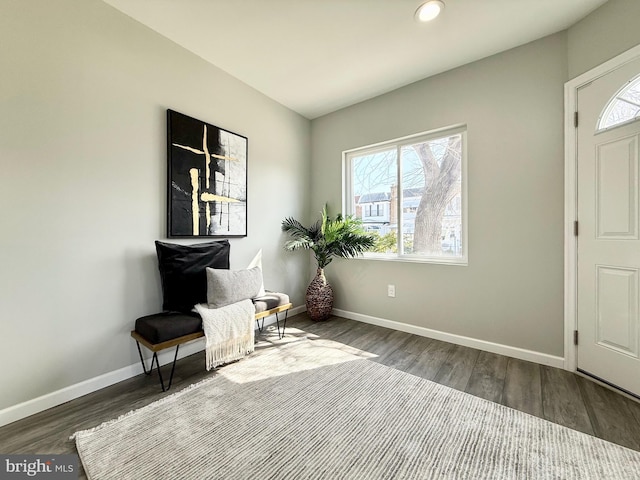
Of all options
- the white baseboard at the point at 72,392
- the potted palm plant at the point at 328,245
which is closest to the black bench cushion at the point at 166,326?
the white baseboard at the point at 72,392

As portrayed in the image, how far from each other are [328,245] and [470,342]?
69.6 inches

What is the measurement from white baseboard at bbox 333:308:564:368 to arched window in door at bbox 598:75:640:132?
1.79 meters

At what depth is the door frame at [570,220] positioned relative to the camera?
204 centimetres

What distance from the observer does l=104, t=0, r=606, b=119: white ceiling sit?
191cm

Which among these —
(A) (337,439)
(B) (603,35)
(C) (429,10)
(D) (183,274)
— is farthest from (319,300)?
(B) (603,35)

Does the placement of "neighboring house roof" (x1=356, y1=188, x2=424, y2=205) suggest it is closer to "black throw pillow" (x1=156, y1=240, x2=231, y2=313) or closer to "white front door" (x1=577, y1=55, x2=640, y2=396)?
"white front door" (x1=577, y1=55, x2=640, y2=396)

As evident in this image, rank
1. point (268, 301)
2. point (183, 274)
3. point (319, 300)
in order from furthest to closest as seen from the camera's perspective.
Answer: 1. point (319, 300)
2. point (268, 301)
3. point (183, 274)

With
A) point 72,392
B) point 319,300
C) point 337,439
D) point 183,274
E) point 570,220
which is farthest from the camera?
point 319,300

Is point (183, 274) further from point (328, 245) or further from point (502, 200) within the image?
point (502, 200)

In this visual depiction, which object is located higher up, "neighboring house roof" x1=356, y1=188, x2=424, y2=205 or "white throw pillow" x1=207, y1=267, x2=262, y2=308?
"neighboring house roof" x1=356, y1=188, x2=424, y2=205

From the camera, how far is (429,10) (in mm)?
1927

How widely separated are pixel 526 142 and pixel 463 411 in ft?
7.14

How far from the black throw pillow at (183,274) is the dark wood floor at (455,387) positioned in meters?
0.55

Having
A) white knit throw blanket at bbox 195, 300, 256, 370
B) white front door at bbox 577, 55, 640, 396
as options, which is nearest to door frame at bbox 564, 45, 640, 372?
white front door at bbox 577, 55, 640, 396
